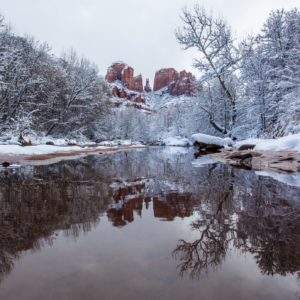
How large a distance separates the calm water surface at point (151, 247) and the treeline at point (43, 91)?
1780 cm

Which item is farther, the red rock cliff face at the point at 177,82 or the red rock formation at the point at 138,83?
the red rock formation at the point at 138,83

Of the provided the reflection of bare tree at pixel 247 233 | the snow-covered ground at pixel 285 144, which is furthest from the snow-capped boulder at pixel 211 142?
the reflection of bare tree at pixel 247 233

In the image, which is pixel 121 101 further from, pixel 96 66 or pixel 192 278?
pixel 192 278

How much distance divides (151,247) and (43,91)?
2504cm

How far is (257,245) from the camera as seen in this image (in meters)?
2.04

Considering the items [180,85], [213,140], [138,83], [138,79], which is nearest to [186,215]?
[213,140]

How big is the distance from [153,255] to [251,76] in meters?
19.8

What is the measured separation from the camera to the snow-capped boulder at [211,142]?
19734 mm

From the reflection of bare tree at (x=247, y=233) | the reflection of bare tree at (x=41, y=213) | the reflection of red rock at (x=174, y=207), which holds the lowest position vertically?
the reflection of red rock at (x=174, y=207)

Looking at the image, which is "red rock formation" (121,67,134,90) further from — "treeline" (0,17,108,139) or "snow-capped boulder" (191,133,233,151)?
"snow-capped boulder" (191,133,233,151)

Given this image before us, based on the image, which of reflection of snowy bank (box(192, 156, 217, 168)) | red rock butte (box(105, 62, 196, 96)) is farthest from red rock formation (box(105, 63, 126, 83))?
reflection of snowy bank (box(192, 156, 217, 168))

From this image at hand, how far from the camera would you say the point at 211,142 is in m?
20.8

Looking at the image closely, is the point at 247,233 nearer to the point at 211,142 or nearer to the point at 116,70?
the point at 211,142

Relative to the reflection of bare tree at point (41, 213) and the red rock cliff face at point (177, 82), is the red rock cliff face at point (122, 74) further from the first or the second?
the reflection of bare tree at point (41, 213)
